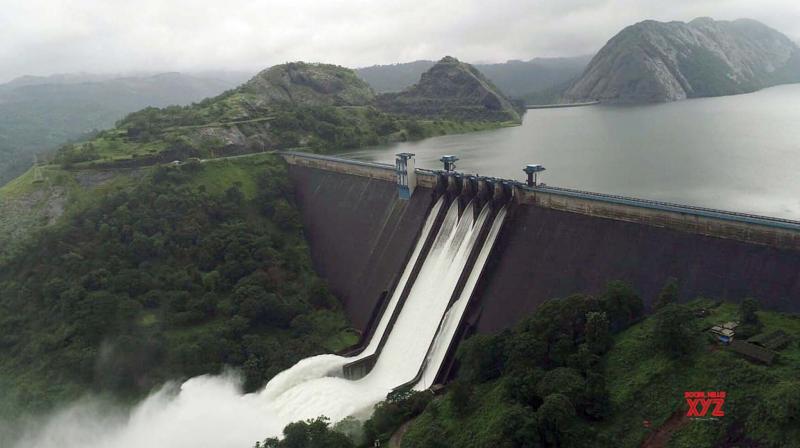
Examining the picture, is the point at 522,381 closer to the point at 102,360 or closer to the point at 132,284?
the point at 102,360

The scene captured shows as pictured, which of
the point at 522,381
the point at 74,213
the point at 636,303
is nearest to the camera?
the point at 522,381

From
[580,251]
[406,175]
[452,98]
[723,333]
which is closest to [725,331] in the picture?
[723,333]

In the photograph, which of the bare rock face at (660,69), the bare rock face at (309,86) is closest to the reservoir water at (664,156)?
the bare rock face at (309,86)

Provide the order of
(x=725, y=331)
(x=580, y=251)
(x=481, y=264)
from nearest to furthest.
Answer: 1. (x=725, y=331)
2. (x=580, y=251)
3. (x=481, y=264)

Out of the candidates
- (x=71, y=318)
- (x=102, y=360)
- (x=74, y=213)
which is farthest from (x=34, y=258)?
(x=102, y=360)

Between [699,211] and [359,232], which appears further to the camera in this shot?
[359,232]

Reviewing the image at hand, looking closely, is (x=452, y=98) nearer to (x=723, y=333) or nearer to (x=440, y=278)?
(x=440, y=278)
